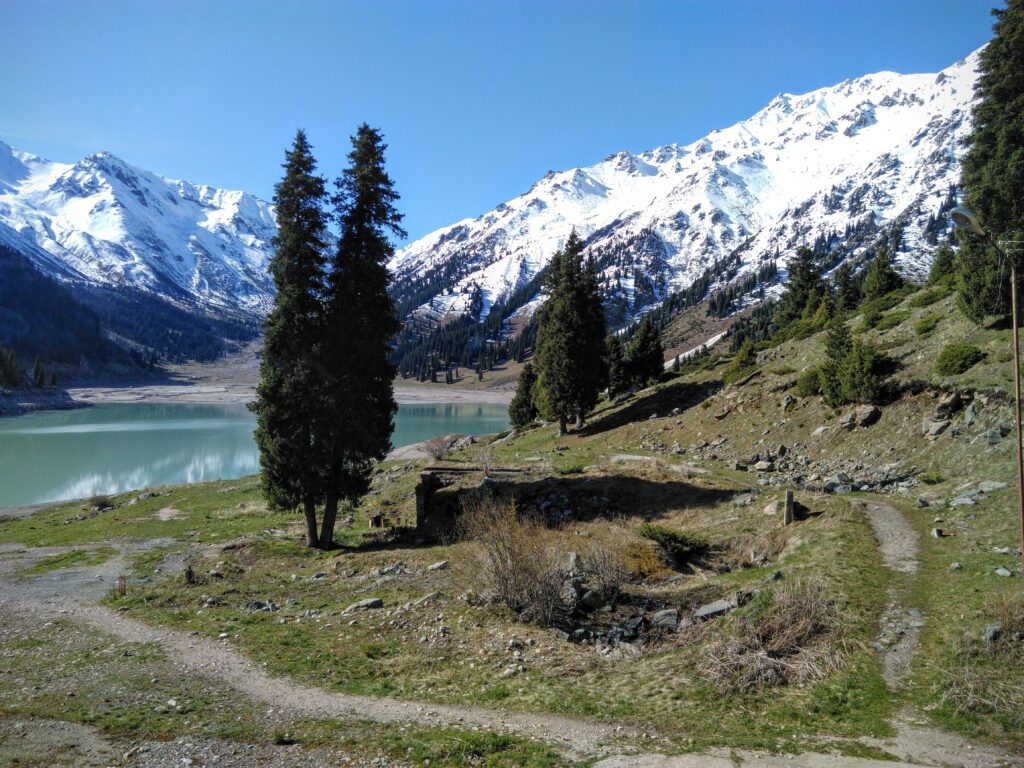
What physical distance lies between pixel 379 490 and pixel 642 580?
869 inches

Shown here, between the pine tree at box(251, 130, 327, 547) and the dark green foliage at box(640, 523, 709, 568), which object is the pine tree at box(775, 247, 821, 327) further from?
the pine tree at box(251, 130, 327, 547)

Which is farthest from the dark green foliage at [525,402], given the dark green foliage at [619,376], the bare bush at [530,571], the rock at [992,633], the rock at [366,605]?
the rock at [992,633]

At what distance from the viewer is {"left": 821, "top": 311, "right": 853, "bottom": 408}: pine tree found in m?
27.7

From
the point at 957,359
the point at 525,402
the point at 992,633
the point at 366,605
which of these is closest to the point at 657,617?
the point at 992,633

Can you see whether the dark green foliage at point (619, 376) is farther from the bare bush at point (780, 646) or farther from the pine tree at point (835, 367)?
the bare bush at point (780, 646)

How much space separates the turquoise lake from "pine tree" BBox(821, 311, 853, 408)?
45.9 m

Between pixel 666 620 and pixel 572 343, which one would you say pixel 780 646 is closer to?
pixel 666 620

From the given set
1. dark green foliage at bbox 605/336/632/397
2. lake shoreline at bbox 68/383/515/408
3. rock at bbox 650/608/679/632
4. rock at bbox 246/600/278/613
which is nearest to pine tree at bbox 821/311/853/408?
rock at bbox 650/608/679/632

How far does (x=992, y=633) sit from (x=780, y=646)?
3.19 m

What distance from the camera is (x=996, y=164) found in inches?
1001

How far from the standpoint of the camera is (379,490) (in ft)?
114

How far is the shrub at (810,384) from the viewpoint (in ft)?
99.2

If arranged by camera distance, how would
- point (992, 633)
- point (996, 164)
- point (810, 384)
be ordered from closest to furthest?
point (992, 633), point (996, 164), point (810, 384)

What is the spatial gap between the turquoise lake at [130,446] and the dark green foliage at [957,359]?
167 ft
